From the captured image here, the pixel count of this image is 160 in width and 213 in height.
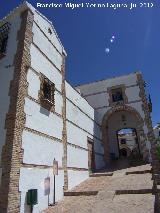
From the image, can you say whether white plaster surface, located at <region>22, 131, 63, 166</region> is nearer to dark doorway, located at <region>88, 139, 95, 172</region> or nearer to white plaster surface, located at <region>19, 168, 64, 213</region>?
white plaster surface, located at <region>19, 168, 64, 213</region>

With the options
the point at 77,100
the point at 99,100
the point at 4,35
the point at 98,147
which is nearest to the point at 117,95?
the point at 99,100

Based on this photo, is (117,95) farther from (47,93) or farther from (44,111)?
(44,111)

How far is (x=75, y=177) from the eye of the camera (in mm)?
13883

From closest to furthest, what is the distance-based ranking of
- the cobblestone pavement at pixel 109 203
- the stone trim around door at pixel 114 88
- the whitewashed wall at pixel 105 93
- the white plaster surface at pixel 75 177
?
1. the cobblestone pavement at pixel 109 203
2. the white plaster surface at pixel 75 177
3. the whitewashed wall at pixel 105 93
4. the stone trim around door at pixel 114 88

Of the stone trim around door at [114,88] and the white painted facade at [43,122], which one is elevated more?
the stone trim around door at [114,88]

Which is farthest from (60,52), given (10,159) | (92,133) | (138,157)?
(138,157)

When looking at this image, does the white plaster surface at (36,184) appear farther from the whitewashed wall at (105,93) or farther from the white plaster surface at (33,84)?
the whitewashed wall at (105,93)

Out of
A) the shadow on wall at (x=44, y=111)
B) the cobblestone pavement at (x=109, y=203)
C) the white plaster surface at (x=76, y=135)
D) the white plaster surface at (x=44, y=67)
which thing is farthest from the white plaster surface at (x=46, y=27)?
the cobblestone pavement at (x=109, y=203)

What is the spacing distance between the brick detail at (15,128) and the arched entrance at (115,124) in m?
13.1

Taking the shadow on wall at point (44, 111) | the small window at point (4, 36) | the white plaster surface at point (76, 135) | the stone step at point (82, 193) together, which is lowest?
the stone step at point (82, 193)

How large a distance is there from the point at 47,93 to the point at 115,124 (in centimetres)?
1366

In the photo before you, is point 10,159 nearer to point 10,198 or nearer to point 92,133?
point 10,198

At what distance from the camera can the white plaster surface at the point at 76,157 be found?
13.6 metres

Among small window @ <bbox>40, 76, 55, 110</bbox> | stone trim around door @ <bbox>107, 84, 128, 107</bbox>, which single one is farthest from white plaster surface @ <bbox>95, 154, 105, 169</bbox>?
small window @ <bbox>40, 76, 55, 110</bbox>
